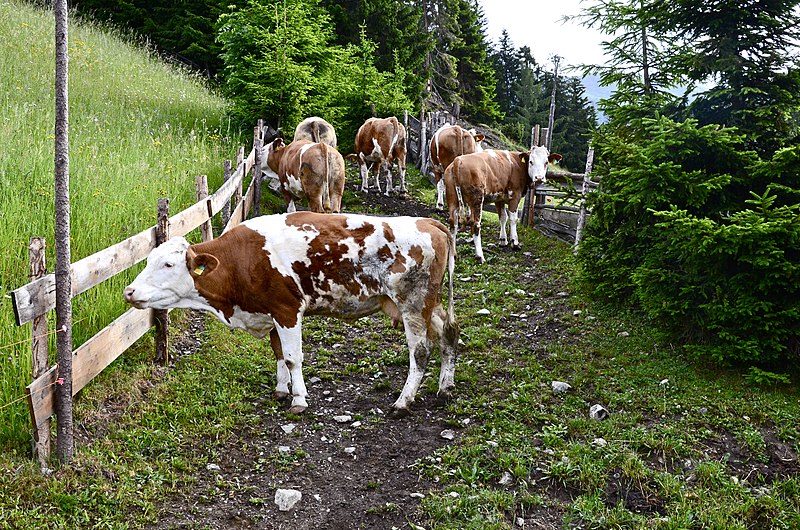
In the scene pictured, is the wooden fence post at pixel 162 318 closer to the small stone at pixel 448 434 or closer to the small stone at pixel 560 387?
the small stone at pixel 448 434

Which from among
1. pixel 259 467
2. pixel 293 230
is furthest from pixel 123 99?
pixel 259 467

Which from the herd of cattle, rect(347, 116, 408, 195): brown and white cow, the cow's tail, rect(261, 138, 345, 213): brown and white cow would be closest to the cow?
rect(261, 138, 345, 213): brown and white cow

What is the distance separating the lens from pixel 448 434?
6.02 m

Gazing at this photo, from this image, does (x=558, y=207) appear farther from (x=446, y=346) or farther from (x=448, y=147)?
(x=446, y=346)

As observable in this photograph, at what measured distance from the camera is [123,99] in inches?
622

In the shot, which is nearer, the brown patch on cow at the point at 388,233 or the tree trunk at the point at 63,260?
the tree trunk at the point at 63,260

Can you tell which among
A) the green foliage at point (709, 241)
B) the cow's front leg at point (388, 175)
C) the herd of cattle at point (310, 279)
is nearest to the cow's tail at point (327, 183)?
the green foliage at point (709, 241)

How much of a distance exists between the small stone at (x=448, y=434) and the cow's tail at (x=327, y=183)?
7140mm

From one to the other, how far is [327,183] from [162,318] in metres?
6.24

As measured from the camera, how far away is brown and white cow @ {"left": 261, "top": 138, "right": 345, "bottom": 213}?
12.4 m

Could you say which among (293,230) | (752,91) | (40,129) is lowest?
(293,230)

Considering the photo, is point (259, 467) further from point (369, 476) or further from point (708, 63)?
point (708, 63)

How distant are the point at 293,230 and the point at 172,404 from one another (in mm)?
2022

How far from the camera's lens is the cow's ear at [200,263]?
618cm
